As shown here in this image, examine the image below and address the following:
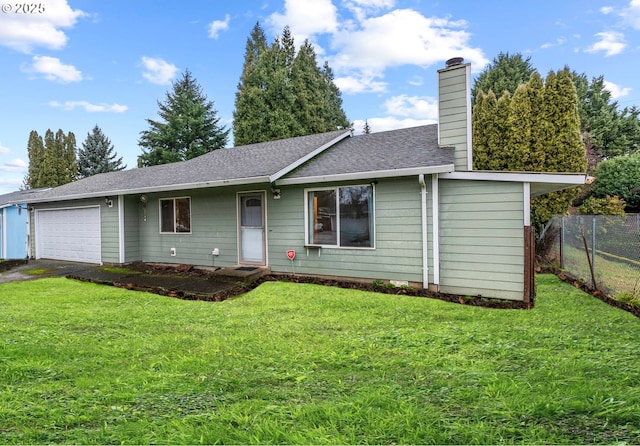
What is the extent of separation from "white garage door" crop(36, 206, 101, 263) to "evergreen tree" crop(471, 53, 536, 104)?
857 inches

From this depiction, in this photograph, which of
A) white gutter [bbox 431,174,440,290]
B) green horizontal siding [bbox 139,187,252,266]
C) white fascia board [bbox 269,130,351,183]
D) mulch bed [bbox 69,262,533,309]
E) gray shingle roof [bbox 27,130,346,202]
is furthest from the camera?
green horizontal siding [bbox 139,187,252,266]

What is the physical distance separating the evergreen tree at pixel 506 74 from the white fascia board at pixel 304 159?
15861 mm

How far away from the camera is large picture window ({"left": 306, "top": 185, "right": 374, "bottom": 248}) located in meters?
7.27

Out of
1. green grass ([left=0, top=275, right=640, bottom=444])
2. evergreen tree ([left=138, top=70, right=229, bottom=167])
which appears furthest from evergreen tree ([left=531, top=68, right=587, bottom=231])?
evergreen tree ([left=138, top=70, right=229, bottom=167])

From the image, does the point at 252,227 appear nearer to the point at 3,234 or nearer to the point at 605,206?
the point at 3,234

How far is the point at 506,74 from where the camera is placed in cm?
2264

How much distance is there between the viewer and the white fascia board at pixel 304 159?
24.9 ft

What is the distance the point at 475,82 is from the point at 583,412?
26.0m

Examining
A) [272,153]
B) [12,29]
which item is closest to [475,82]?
[272,153]

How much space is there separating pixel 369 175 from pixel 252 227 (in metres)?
3.44

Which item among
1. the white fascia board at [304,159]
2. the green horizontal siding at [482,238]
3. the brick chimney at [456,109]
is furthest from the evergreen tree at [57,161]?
the green horizontal siding at [482,238]

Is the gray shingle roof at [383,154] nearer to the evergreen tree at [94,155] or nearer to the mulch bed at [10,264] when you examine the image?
the mulch bed at [10,264]

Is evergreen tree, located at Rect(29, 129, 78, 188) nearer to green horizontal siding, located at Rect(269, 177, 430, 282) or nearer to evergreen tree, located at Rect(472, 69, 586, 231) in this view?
green horizontal siding, located at Rect(269, 177, 430, 282)

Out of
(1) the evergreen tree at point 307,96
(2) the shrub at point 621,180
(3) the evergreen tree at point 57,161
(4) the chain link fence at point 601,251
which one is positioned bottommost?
(4) the chain link fence at point 601,251
